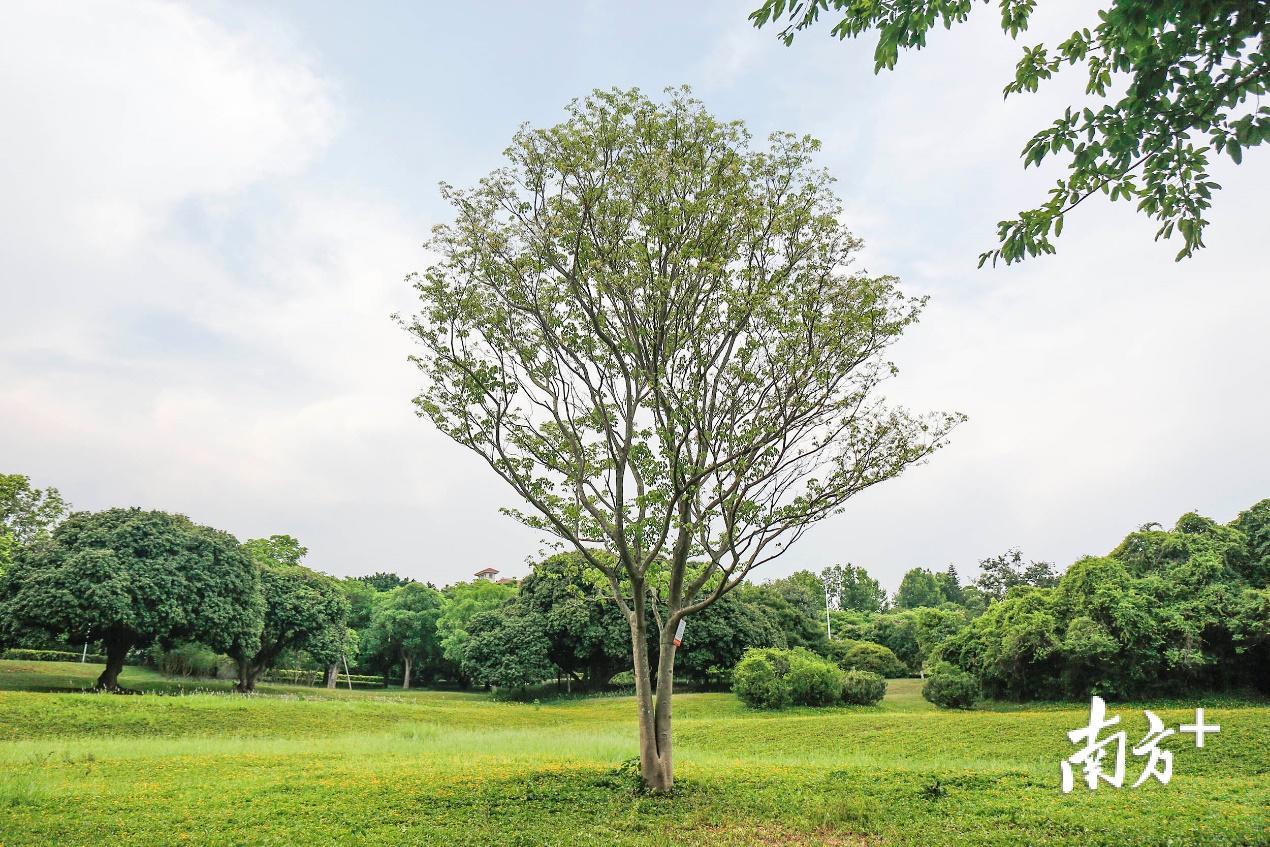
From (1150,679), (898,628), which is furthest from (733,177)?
(898,628)

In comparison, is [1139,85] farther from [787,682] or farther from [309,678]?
[309,678]

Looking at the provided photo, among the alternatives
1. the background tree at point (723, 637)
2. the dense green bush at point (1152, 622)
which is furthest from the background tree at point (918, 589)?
the dense green bush at point (1152, 622)

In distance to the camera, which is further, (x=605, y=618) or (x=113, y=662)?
(x=605, y=618)

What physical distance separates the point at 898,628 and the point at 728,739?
3000cm

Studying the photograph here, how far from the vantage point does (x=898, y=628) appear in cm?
4766

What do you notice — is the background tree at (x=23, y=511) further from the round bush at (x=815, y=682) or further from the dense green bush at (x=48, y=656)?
the round bush at (x=815, y=682)

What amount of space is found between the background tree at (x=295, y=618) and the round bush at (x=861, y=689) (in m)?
26.1

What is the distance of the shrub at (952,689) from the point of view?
1027 inches

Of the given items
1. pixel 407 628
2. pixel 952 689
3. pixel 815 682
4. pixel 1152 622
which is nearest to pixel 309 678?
pixel 407 628

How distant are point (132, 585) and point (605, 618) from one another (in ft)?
70.5

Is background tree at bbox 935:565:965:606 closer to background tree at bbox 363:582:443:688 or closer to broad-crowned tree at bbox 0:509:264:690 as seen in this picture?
background tree at bbox 363:582:443:688

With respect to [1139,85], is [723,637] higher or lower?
lower

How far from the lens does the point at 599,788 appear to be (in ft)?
36.1

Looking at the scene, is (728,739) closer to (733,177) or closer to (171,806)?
(171,806)
